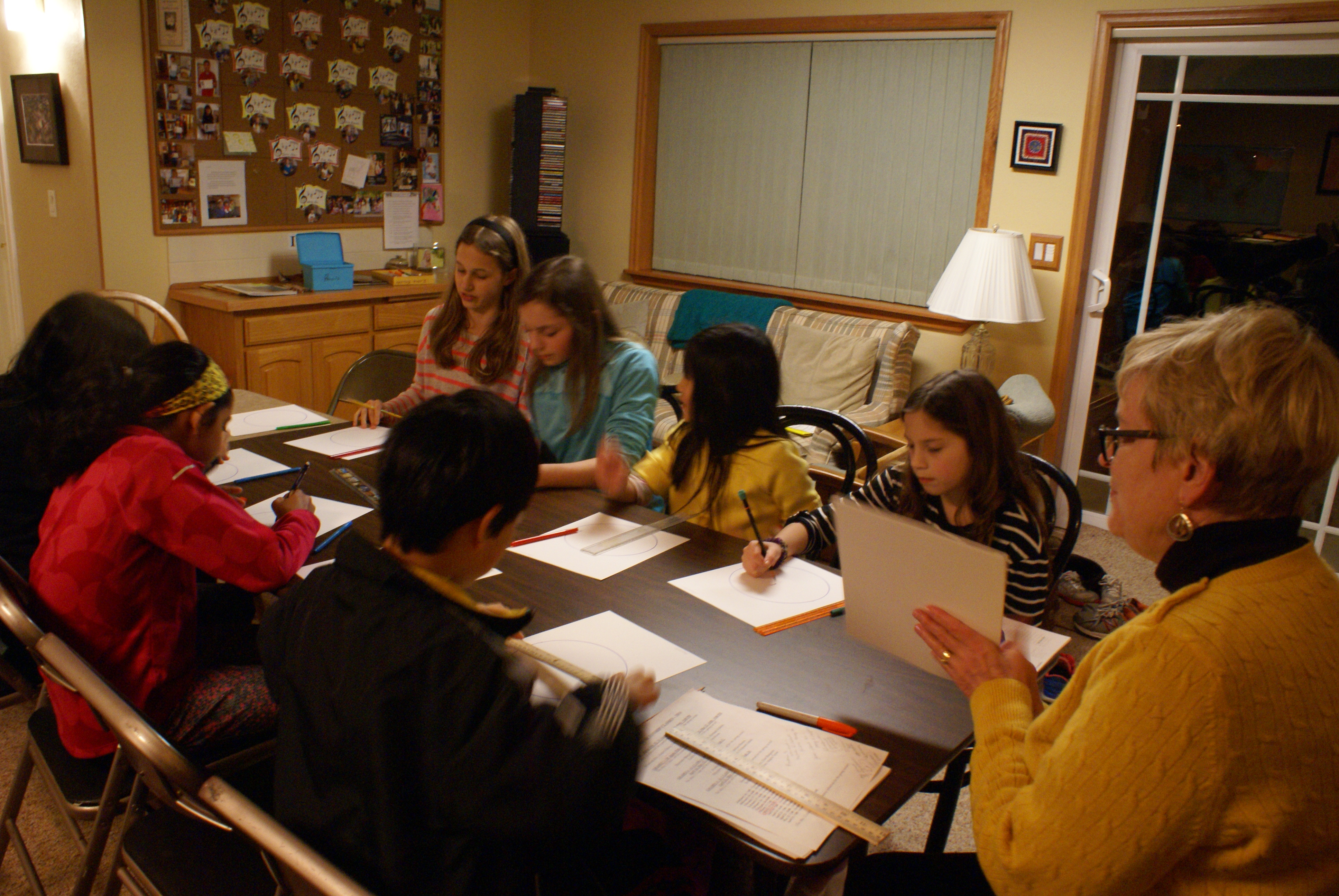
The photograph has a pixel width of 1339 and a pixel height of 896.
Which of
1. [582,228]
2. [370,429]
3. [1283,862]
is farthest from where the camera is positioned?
[582,228]

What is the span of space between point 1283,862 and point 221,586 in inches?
72.7

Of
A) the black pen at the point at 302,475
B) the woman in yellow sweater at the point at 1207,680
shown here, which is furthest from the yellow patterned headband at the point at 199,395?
the woman in yellow sweater at the point at 1207,680

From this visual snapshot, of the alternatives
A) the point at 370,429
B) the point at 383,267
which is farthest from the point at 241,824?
the point at 383,267

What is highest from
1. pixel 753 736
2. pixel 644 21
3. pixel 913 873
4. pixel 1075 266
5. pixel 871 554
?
pixel 644 21

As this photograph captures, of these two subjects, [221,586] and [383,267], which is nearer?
[221,586]

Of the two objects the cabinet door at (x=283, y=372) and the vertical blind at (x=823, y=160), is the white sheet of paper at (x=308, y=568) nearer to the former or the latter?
the cabinet door at (x=283, y=372)

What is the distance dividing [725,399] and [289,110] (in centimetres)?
365

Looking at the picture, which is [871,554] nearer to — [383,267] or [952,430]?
[952,430]

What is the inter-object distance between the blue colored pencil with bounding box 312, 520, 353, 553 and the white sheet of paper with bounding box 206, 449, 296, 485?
0.38 metres

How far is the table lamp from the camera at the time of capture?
379 cm

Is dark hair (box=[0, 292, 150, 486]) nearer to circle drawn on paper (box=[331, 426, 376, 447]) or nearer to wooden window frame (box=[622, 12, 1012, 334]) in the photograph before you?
circle drawn on paper (box=[331, 426, 376, 447])

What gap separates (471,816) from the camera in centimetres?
94

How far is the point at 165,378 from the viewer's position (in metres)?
1.61

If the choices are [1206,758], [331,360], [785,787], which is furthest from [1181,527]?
[331,360]
